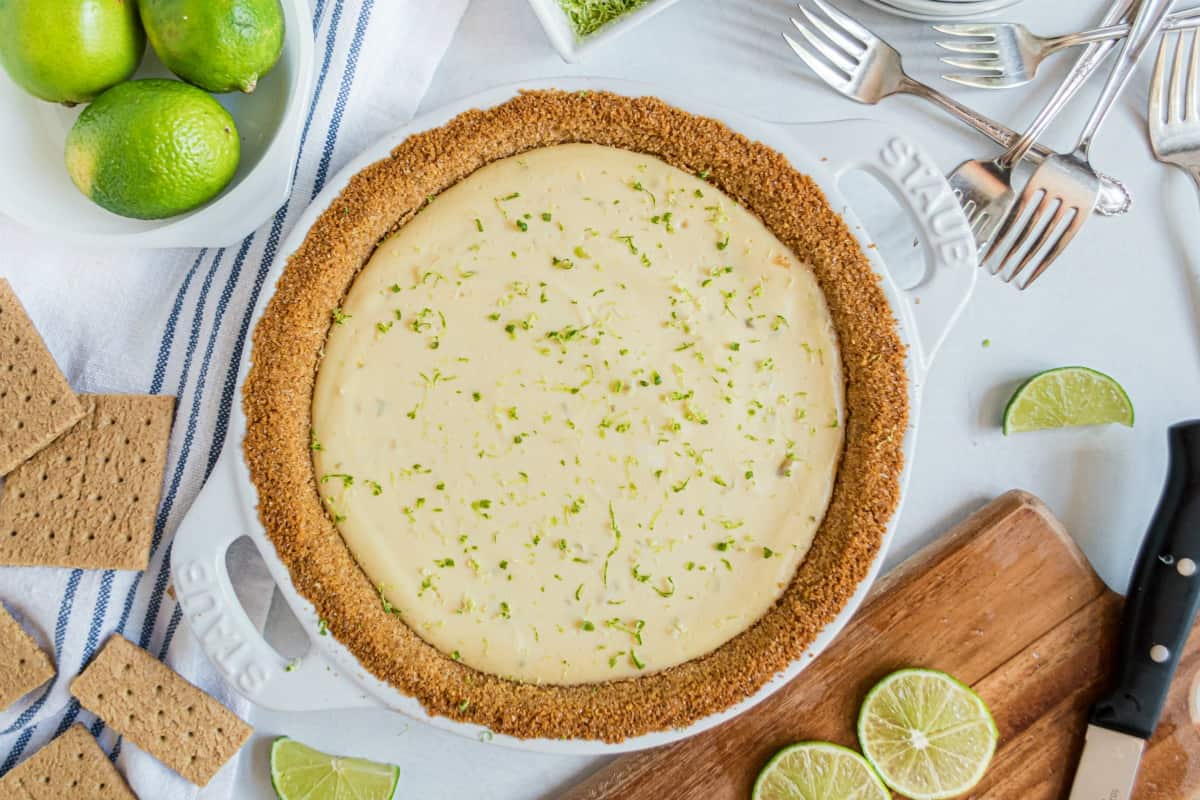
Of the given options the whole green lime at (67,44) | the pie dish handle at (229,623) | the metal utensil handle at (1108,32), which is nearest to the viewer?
the whole green lime at (67,44)

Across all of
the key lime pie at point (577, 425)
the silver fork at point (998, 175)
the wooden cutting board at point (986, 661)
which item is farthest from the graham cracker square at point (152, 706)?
the silver fork at point (998, 175)

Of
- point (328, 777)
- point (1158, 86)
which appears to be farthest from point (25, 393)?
point (1158, 86)

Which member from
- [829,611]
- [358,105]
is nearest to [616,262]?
[358,105]

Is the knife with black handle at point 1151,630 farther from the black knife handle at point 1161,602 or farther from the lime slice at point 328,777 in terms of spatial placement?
the lime slice at point 328,777

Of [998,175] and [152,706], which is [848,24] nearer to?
[998,175]

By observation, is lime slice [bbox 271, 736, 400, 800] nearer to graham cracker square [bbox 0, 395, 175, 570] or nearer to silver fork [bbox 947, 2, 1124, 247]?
graham cracker square [bbox 0, 395, 175, 570]

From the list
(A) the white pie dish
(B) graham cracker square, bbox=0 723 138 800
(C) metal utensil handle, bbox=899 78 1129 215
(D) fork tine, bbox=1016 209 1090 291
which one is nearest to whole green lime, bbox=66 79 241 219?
(A) the white pie dish
